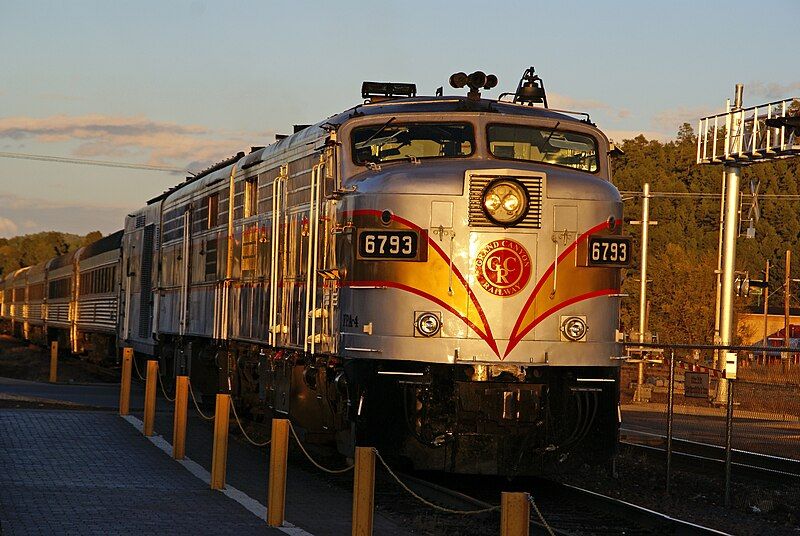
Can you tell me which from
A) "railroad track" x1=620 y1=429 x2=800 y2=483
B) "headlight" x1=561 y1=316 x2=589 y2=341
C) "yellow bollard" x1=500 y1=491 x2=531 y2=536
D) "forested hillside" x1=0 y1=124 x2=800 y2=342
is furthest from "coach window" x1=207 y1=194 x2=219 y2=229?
"forested hillside" x1=0 y1=124 x2=800 y2=342

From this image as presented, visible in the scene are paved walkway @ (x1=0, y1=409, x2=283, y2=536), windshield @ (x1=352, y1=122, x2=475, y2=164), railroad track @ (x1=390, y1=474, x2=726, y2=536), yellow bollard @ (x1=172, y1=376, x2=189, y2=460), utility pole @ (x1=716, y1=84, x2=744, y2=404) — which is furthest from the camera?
utility pole @ (x1=716, y1=84, x2=744, y2=404)

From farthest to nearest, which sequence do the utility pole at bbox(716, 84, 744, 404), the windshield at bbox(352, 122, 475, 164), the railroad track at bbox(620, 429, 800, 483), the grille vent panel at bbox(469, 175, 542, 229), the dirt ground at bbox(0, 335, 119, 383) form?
the dirt ground at bbox(0, 335, 119, 383), the utility pole at bbox(716, 84, 744, 404), the railroad track at bbox(620, 429, 800, 483), the windshield at bbox(352, 122, 475, 164), the grille vent panel at bbox(469, 175, 542, 229)

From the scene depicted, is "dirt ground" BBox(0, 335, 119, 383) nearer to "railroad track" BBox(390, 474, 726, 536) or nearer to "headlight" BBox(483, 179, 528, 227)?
"railroad track" BBox(390, 474, 726, 536)

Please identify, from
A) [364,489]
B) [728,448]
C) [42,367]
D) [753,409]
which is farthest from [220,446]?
[42,367]

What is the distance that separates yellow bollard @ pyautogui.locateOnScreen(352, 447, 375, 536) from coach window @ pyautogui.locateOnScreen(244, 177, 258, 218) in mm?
8880

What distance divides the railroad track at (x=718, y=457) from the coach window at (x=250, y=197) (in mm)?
6088

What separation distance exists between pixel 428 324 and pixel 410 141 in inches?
85.7

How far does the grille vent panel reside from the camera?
44.3 ft

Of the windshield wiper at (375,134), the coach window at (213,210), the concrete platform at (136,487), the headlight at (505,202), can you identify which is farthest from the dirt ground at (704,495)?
the coach window at (213,210)

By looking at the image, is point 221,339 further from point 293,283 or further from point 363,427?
point 363,427

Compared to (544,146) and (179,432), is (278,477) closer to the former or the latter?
(179,432)

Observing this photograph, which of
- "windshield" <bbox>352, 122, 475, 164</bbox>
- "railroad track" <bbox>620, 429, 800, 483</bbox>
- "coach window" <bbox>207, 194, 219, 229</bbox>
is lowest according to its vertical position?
"railroad track" <bbox>620, 429, 800, 483</bbox>

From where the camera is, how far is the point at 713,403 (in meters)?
18.9

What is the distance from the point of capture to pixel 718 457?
18.6 metres
